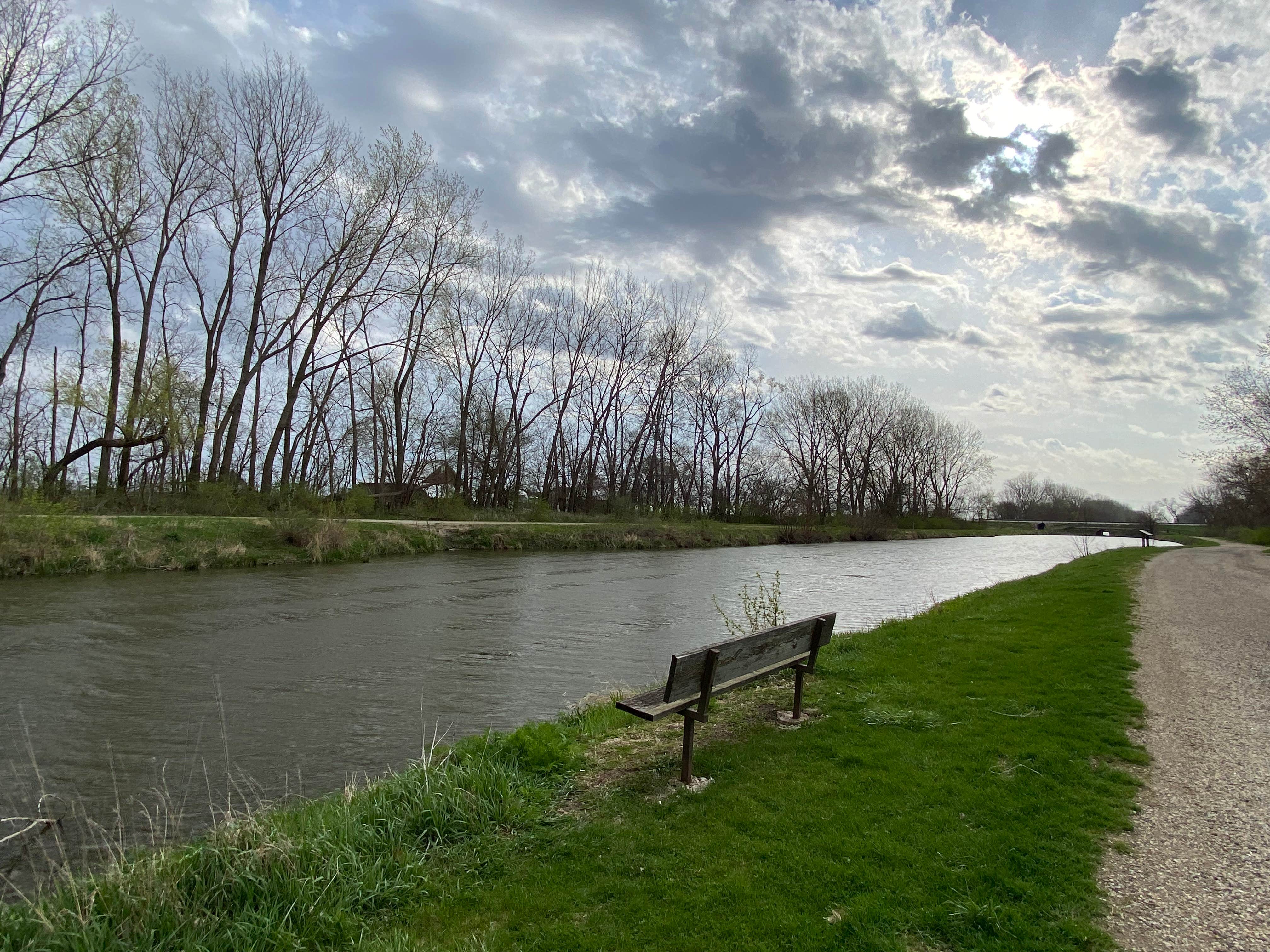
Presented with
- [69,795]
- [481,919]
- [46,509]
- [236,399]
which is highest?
[236,399]

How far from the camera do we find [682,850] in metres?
4.04

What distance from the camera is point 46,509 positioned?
1688cm

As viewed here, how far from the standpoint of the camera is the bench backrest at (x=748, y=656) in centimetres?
494

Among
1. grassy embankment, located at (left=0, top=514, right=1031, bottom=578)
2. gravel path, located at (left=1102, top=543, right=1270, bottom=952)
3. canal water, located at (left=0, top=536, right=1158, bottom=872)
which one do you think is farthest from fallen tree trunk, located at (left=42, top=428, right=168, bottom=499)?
gravel path, located at (left=1102, top=543, right=1270, bottom=952)

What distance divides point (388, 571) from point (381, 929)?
59.6 feet

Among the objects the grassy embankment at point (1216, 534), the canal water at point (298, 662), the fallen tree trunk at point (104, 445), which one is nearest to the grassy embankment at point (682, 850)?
the canal water at point (298, 662)

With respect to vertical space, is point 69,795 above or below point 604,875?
below

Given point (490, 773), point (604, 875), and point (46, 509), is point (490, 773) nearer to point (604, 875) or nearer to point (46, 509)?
point (604, 875)

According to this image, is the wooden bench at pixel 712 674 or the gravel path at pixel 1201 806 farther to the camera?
the wooden bench at pixel 712 674

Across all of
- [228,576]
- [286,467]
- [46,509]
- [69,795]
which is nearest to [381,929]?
[69,795]

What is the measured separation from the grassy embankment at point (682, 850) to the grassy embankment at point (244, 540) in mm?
15571

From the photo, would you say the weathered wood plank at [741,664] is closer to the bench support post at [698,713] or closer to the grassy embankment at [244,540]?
the bench support post at [698,713]

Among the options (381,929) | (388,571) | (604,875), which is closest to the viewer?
(381,929)

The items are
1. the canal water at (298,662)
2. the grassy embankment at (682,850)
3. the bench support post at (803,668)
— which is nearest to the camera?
the grassy embankment at (682,850)
